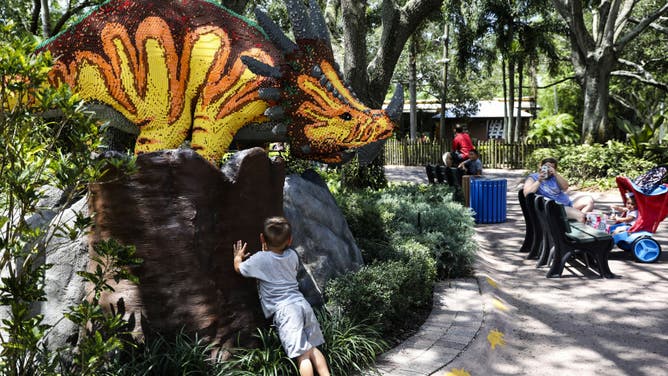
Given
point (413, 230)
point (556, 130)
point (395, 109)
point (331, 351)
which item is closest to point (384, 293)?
point (331, 351)

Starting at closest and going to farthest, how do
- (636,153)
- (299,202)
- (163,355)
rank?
(163,355)
(299,202)
(636,153)

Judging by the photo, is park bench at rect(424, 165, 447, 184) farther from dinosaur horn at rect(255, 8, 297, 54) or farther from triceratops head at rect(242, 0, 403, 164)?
dinosaur horn at rect(255, 8, 297, 54)

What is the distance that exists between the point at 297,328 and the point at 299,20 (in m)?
2.99

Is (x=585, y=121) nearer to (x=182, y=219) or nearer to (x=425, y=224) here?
(x=425, y=224)

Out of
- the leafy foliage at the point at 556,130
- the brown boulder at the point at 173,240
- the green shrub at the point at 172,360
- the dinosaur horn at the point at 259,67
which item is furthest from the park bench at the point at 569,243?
the leafy foliage at the point at 556,130

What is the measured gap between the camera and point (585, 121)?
1730 centimetres

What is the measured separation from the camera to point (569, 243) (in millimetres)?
6344

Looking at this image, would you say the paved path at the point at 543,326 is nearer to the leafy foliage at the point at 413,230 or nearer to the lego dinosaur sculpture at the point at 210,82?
the leafy foliage at the point at 413,230

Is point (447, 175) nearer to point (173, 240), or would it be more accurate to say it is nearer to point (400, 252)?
point (400, 252)

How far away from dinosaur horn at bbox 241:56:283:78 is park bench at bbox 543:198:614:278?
11.8 ft

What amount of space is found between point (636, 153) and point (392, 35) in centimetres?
1062

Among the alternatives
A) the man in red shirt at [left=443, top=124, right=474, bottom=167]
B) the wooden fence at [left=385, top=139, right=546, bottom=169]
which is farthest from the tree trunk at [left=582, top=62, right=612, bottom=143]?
the wooden fence at [left=385, top=139, right=546, bottom=169]

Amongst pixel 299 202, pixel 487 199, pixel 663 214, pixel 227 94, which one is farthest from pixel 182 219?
pixel 487 199

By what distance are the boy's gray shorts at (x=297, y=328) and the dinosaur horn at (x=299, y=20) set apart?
2641 mm
